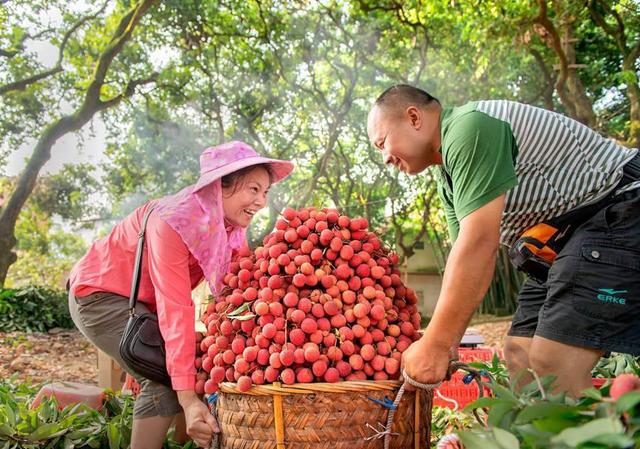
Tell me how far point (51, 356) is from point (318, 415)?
20.3 ft

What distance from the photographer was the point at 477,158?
5.07 feet

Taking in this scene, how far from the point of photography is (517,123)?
172cm

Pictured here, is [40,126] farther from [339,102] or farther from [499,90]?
[499,90]

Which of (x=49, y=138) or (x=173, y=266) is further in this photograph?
(x=49, y=138)

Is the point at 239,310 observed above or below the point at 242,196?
below

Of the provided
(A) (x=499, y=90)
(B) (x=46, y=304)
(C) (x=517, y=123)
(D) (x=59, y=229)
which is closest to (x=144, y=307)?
(C) (x=517, y=123)

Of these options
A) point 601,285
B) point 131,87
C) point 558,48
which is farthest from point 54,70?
point 601,285

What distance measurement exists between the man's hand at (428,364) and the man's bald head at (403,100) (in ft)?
2.43

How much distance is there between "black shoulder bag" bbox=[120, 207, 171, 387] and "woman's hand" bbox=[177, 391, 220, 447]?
175mm

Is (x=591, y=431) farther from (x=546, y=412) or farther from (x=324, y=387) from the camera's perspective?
(x=324, y=387)

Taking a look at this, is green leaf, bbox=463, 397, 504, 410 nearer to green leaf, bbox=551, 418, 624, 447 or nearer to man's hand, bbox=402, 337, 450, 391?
green leaf, bbox=551, 418, 624, 447

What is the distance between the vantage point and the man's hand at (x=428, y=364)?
1.47 m

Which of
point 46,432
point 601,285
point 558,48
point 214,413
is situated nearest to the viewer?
point 601,285

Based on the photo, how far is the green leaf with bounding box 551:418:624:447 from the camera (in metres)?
0.79
